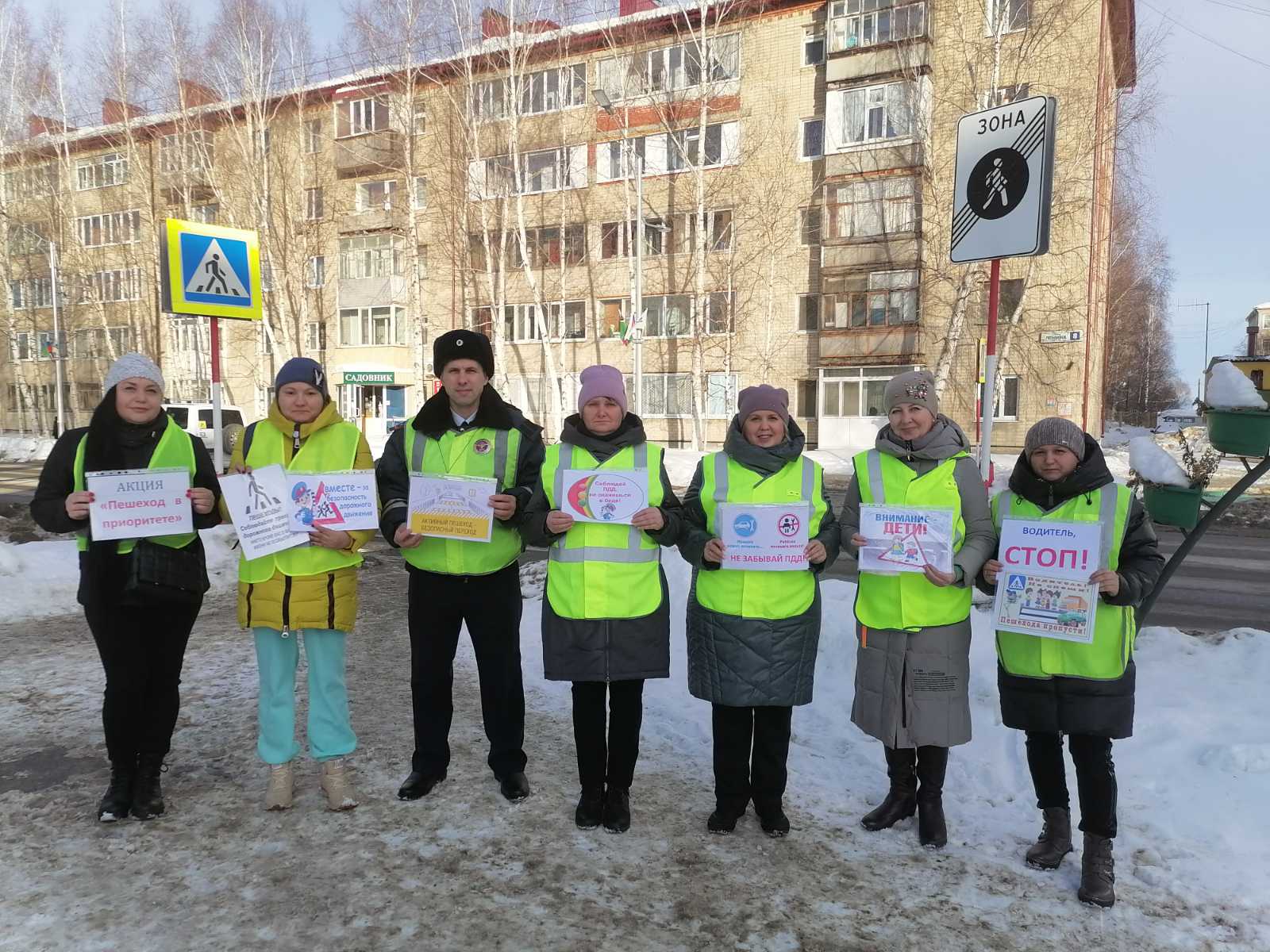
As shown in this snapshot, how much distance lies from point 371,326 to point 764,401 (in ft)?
122

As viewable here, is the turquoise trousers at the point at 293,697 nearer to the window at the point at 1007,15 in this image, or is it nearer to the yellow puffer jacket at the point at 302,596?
the yellow puffer jacket at the point at 302,596

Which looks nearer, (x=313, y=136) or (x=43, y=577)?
(x=43, y=577)

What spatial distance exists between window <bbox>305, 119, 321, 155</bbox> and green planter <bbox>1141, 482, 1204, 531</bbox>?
37.4 m

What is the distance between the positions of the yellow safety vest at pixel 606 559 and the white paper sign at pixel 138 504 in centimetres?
170

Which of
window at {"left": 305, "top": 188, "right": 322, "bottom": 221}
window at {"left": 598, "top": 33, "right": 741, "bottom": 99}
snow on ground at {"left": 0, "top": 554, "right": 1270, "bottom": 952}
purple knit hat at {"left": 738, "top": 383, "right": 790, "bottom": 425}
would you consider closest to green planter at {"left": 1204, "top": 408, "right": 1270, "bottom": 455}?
snow on ground at {"left": 0, "top": 554, "right": 1270, "bottom": 952}

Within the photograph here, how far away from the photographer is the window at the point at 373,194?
36.5 m

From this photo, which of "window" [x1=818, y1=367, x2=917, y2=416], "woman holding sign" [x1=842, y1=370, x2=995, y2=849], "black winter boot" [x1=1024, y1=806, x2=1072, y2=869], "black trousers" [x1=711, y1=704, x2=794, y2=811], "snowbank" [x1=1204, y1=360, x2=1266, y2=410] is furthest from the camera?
"window" [x1=818, y1=367, x2=917, y2=416]

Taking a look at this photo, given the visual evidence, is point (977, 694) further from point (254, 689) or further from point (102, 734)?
point (102, 734)

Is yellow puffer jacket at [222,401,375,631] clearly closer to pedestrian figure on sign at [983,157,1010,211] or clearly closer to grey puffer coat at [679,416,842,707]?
grey puffer coat at [679,416,842,707]

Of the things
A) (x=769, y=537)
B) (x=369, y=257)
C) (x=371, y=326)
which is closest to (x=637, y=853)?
(x=769, y=537)

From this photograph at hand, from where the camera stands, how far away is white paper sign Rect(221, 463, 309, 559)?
383cm

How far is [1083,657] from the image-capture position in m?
3.36

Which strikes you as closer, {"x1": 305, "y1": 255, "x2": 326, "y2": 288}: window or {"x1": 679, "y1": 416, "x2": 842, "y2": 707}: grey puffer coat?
{"x1": 679, "y1": 416, "x2": 842, "y2": 707}: grey puffer coat

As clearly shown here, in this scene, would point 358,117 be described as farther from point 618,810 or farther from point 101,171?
point 618,810
